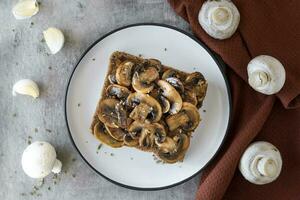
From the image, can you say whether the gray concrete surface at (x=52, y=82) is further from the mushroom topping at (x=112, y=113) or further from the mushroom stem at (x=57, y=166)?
the mushroom topping at (x=112, y=113)

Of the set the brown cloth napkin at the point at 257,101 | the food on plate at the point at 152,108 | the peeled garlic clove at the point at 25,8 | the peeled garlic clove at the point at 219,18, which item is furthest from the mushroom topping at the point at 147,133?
the peeled garlic clove at the point at 25,8

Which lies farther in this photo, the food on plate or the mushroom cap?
the mushroom cap

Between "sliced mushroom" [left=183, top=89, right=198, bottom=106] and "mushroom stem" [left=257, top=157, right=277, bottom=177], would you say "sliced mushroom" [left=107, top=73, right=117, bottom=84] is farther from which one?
"mushroom stem" [left=257, top=157, right=277, bottom=177]

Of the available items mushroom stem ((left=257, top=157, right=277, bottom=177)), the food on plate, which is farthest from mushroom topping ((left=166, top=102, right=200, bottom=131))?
mushroom stem ((left=257, top=157, right=277, bottom=177))

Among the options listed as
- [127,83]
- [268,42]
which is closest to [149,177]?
[127,83]

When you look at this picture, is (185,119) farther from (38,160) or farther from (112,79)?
(38,160)

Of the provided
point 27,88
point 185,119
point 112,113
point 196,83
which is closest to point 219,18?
point 196,83
